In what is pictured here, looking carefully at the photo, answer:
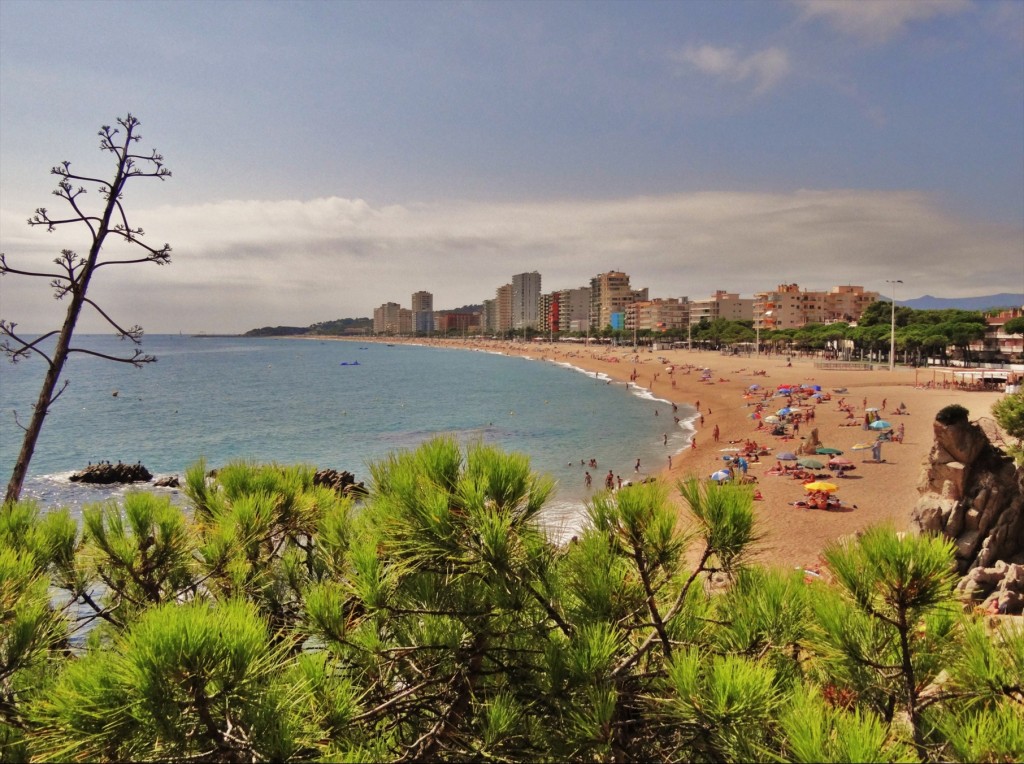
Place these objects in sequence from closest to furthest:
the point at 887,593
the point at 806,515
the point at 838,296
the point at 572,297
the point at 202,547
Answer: the point at 887,593 < the point at 202,547 < the point at 806,515 < the point at 838,296 < the point at 572,297

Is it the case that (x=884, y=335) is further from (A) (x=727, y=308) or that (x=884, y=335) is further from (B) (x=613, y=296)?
(B) (x=613, y=296)

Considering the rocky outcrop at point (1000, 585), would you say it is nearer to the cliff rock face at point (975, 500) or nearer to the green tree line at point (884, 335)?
the cliff rock face at point (975, 500)


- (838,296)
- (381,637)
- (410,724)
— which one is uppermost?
(838,296)

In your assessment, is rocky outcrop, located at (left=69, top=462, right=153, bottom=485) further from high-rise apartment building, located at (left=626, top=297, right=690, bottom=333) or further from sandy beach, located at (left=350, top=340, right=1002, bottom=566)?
high-rise apartment building, located at (left=626, top=297, right=690, bottom=333)

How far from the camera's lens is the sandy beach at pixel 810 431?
1619 cm

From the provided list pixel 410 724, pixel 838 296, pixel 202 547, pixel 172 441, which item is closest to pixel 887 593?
pixel 410 724

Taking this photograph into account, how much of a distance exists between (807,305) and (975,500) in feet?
417

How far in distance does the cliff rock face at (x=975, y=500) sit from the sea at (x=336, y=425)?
6886mm

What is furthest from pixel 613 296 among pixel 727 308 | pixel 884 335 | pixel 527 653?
pixel 527 653

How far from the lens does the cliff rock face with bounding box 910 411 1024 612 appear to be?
1034 centimetres

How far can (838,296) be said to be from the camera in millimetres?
126562

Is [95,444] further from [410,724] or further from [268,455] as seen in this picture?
[410,724]

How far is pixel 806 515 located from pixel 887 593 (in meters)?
17.3

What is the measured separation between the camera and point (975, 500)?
413 inches
